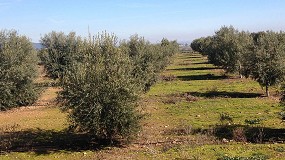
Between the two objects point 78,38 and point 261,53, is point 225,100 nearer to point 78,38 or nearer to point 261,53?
point 261,53

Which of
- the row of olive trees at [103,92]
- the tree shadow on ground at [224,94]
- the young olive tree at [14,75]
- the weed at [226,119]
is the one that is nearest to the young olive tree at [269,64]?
the tree shadow on ground at [224,94]

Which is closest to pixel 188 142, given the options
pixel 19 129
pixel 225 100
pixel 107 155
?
pixel 107 155

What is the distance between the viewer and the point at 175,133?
78.9ft

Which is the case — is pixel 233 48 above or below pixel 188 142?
above

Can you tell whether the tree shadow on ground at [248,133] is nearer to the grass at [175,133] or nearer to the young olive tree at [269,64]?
the grass at [175,133]

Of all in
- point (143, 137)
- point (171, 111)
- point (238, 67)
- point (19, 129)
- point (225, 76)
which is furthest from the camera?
point (225, 76)

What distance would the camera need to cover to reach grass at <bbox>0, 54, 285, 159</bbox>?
19594 mm

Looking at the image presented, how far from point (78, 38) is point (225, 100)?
2493 centimetres

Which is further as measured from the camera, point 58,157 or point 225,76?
point 225,76

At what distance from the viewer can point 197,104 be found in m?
35.2

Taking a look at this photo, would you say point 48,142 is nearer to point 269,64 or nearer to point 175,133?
point 175,133

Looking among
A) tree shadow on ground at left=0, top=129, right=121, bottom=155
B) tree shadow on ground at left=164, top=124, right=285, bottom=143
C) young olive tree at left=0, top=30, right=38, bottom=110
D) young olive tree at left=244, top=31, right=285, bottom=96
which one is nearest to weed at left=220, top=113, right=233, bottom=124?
tree shadow on ground at left=164, top=124, right=285, bottom=143

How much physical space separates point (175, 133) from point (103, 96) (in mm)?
6024

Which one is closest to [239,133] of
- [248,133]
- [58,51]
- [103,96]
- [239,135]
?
[239,135]
